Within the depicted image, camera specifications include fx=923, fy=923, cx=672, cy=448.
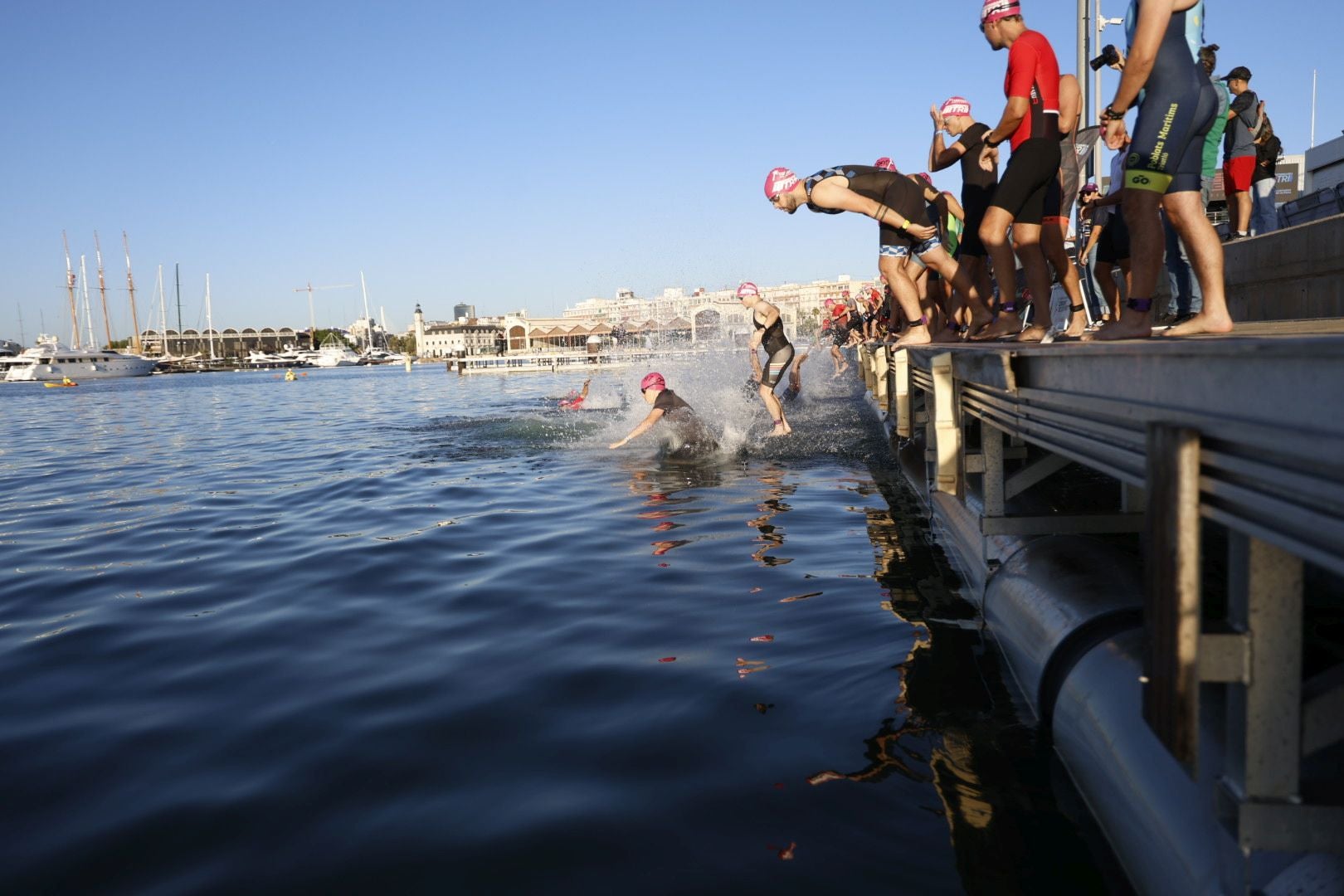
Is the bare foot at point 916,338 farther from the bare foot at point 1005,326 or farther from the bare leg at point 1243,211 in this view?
the bare leg at point 1243,211

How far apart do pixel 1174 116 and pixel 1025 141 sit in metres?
1.99

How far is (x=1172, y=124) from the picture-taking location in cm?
388

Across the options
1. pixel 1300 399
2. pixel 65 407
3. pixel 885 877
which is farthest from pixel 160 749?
pixel 65 407

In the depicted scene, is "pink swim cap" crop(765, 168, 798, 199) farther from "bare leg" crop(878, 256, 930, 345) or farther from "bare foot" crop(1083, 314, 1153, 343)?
"bare foot" crop(1083, 314, 1153, 343)

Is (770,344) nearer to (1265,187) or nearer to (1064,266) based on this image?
(1265,187)

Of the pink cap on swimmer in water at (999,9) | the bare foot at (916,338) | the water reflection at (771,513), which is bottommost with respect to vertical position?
the water reflection at (771,513)

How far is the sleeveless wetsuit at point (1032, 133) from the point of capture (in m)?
5.75

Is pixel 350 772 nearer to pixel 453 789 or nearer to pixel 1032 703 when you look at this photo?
pixel 453 789

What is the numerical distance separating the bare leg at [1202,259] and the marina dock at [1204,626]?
39 cm

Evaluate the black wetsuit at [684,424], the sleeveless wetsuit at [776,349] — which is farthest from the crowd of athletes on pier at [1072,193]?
the black wetsuit at [684,424]

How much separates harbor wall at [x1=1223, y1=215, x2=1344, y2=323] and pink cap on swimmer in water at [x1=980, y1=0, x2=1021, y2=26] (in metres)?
2.99

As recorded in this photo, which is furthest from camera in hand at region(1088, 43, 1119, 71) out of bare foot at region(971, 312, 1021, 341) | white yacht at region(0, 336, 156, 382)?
white yacht at region(0, 336, 156, 382)

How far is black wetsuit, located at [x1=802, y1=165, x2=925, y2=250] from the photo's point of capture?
26.2ft

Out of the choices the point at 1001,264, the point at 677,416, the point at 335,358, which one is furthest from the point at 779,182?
the point at 335,358
